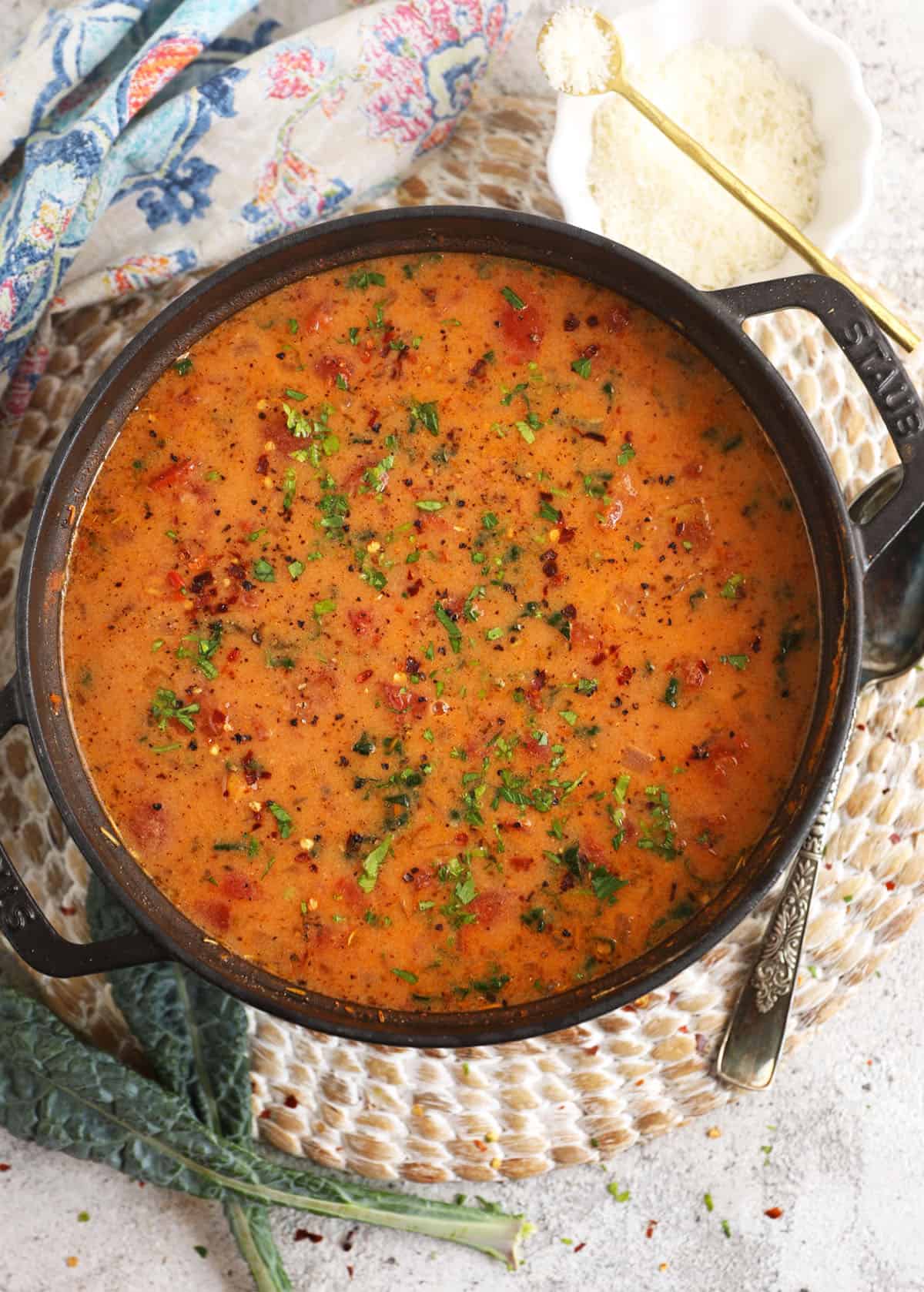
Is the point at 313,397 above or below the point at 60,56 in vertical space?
below

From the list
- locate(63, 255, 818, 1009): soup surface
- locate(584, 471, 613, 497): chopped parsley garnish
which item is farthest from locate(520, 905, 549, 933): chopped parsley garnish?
locate(584, 471, 613, 497): chopped parsley garnish

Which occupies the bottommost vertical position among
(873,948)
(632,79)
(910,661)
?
(873,948)

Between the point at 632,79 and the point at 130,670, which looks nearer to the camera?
the point at 130,670

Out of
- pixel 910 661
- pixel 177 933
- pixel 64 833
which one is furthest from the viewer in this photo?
pixel 64 833

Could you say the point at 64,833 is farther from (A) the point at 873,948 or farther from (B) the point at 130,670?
(A) the point at 873,948

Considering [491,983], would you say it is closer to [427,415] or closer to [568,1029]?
[568,1029]

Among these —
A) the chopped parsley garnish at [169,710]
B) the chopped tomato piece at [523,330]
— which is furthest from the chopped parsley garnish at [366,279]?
the chopped parsley garnish at [169,710]

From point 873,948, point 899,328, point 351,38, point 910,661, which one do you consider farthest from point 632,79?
point 873,948

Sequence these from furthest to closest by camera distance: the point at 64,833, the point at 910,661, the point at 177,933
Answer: the point at 64,833 → the point at 910,661 → the point at 177,933

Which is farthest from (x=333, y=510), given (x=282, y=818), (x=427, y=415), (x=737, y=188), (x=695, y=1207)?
(x=695, y=1207)
